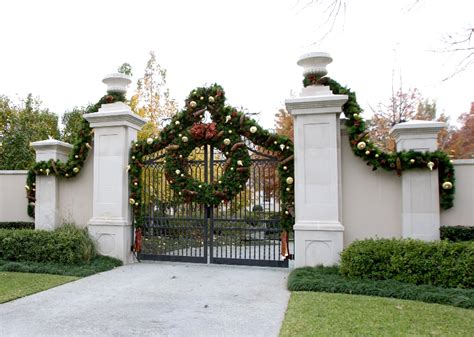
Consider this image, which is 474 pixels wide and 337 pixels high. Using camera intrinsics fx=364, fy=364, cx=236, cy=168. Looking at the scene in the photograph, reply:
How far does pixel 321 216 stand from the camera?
21.5 ft

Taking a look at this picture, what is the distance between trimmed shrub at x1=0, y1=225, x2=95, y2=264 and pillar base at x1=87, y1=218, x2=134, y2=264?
28 centimetres

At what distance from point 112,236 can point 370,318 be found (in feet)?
18.0

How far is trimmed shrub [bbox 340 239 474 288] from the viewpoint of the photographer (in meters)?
5.09

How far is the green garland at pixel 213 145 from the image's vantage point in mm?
7109

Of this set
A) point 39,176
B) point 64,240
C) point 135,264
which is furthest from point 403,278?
point 39,176

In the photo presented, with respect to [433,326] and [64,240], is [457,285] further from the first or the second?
[64,240]

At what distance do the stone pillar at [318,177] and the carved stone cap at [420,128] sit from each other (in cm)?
109

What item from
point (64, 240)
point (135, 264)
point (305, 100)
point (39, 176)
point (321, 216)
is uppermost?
point (305, 100)

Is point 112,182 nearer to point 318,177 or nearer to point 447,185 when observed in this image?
point 318,177

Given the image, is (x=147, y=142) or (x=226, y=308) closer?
(x=226, y=308)

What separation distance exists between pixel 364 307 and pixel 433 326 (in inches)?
32.0

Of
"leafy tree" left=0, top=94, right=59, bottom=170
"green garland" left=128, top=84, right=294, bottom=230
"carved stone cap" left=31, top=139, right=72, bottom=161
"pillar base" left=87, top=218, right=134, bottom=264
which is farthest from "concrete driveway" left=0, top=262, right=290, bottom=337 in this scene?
"leafy tree" left=0, top=94, right=59, bottom=170

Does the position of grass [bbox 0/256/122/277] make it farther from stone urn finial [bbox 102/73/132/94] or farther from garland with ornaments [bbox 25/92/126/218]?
stone urn finial [bbox 102/73/132/94]

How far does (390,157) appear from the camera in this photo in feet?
21.1
